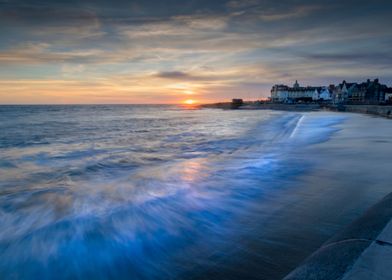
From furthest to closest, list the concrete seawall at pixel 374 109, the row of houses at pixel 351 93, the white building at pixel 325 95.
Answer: the white building at pixel 325 95 < the row of houses at pixel 351 93 < the concrete seawall at pixel 374 109

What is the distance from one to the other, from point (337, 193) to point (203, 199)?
291 cm

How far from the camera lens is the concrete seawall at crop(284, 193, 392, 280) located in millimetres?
2135

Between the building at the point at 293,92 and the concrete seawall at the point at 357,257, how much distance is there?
12543 centimetres

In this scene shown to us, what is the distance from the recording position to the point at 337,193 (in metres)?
5.88

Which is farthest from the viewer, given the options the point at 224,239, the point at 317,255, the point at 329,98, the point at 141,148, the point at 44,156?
the point at 329,98

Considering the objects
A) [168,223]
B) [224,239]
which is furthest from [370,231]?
[168,223]

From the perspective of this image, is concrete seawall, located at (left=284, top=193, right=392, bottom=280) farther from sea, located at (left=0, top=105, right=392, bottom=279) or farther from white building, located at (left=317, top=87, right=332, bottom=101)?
white building, located at (left=317, top=87, right=332, bottom=101)

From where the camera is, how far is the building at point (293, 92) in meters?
127

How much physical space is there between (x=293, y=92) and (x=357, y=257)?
144 metres

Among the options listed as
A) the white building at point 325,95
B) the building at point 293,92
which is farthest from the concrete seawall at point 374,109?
the white building at point 325,95

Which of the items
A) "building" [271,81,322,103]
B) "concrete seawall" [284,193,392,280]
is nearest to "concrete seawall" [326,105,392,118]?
"concrete seawall" [284,193,392,280]

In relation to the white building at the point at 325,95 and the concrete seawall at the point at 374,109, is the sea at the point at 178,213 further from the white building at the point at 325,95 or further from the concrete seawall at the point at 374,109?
the white building at the point at 325,95

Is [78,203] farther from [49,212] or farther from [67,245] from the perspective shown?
[67,245]

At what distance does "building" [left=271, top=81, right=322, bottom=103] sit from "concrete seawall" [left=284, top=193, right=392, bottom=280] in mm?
125428
